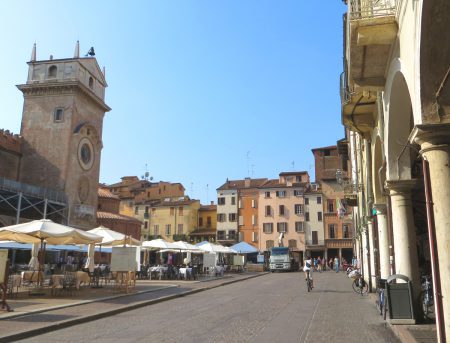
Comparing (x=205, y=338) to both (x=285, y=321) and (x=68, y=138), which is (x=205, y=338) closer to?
(x=285, y=321)

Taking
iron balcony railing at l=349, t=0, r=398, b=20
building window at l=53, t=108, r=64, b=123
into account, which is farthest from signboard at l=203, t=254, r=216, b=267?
iron balcony railing at l=349, t=0, r=398, b=20

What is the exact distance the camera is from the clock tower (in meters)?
46.9

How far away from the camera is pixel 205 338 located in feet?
30.4

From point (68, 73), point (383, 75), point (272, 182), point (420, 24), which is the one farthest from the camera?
point (272, 182)

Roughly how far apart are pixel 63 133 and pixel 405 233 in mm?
42879

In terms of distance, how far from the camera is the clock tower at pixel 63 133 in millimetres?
46938

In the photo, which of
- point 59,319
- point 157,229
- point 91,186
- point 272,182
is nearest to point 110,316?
point 59,319

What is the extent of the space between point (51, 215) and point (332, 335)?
135ft

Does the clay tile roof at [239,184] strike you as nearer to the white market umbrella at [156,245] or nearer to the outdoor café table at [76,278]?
the white market umbrella at [156,245]

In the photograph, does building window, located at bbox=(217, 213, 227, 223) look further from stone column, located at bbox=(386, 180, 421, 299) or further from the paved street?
stone column, located at bbox=(386, 180, 421, 299)

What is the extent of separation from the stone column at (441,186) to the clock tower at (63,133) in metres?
43.7

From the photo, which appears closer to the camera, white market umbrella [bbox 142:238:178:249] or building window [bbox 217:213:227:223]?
white market umbrella [bbox 142:238:178:249]

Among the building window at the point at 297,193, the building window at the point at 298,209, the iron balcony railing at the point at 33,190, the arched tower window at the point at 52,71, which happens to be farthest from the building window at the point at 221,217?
the arched tower window at the point at 52,71

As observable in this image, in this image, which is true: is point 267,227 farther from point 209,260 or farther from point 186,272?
point 186,272
